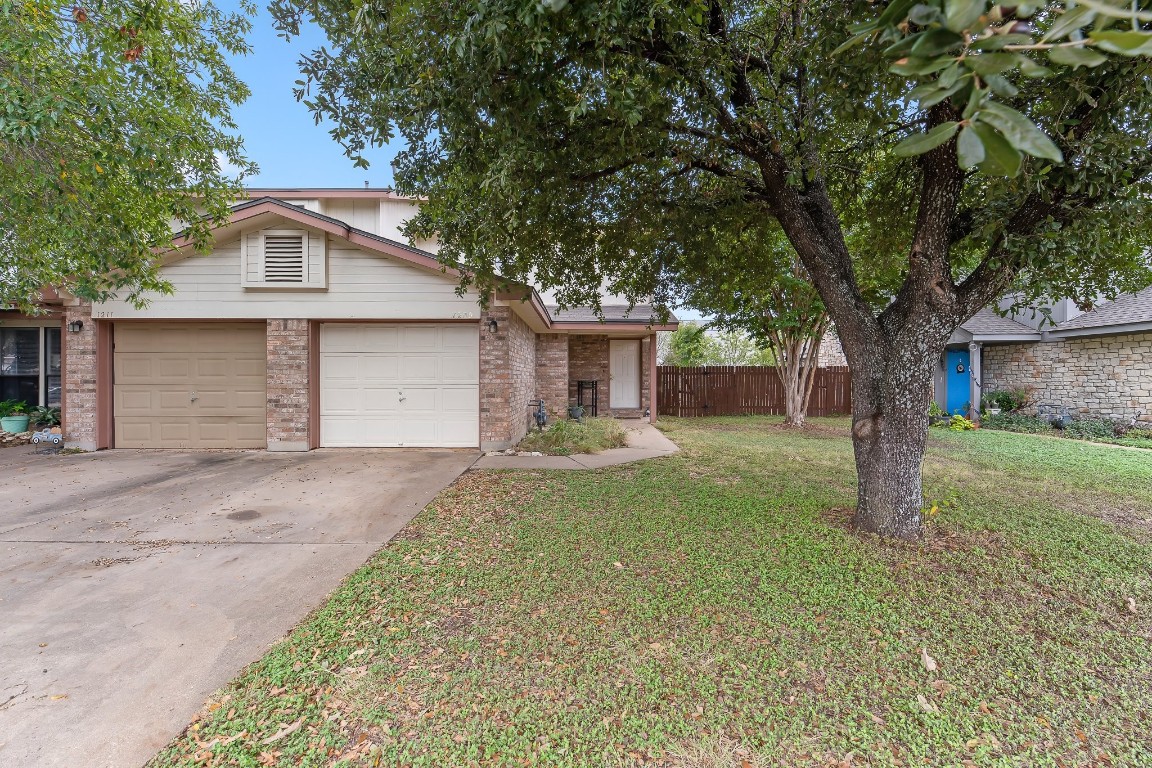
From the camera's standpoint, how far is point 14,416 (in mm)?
8719

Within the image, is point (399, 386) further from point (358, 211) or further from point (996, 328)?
point (996, 328)

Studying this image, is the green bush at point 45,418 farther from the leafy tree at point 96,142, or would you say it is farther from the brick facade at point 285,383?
the leafy tree at point 96,142

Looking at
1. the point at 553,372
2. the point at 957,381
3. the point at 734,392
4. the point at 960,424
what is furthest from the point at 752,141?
the point at 957,381

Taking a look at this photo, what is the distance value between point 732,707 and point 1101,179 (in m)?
3.97

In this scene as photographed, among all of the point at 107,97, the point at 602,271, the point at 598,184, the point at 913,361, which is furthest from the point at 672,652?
the point at 107,97

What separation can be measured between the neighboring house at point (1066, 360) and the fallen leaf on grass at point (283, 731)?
→ 1202cm

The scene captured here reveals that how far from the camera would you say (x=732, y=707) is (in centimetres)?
209

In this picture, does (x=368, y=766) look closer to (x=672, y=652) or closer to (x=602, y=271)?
(x=672, y=652)

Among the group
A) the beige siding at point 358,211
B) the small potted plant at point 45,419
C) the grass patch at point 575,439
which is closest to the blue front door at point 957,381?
the grass patch at point 575,439

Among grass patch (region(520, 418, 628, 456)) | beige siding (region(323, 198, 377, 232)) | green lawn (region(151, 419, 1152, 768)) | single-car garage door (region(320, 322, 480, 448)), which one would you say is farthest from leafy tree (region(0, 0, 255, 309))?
beige siding (region(323, 198, 377, 232))

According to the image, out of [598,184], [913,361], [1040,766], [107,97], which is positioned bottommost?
[1040,766]

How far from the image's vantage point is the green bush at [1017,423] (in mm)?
11031

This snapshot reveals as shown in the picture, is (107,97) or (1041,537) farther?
(107,97)

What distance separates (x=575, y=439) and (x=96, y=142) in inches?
271
